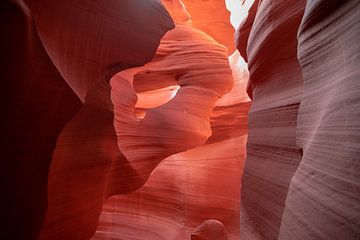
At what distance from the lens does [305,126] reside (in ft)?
4.30

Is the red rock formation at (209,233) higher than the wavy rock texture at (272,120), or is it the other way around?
the wavy rock texture at (272,120)

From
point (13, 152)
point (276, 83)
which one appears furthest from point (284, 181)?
point (13, 152)

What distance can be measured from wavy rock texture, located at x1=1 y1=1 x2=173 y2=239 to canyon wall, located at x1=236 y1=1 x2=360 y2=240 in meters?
1.18

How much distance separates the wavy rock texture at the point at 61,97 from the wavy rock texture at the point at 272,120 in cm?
117

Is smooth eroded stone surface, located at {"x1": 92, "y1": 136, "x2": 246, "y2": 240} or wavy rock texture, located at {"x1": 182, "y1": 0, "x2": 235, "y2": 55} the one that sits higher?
wavy rock texture, located at {"x1": 182, "y1": 0, "x2": 235, "y2": 55}

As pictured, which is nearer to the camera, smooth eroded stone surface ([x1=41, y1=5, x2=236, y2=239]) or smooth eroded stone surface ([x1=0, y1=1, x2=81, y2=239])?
smooth eroded stone surface ([x1=0, y1=1, x2=81, y2=239])

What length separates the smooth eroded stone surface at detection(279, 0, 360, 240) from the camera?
0.84m

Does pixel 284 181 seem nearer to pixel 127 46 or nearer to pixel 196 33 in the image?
pixel 127 46

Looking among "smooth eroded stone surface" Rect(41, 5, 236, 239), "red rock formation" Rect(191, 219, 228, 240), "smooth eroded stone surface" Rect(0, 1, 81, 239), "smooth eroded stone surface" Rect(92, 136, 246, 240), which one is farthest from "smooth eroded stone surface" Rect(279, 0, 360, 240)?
"smooth eroded stone surface" Rect(92, 136, 246, 240)

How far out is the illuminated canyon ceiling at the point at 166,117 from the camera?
1021 millimetres

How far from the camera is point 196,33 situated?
15.6 feet

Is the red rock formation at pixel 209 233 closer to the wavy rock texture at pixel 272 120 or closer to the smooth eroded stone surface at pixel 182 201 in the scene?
the smooth eroded stone surface at pixel 182 201

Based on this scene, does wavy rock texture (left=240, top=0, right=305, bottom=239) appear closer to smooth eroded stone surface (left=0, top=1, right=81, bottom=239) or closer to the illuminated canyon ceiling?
the illuminated canyon ceiling

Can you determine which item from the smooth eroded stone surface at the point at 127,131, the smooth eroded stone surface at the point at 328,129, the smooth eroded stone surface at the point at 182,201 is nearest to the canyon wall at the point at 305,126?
the smooth eroded stone surface at the point at 328,129
